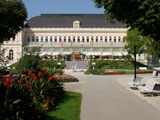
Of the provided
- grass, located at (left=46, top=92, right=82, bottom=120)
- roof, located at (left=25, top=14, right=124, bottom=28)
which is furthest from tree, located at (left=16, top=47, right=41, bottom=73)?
roof, located at (left=25, top=14, right=124, bottom=28)

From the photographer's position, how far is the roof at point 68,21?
65.9 metres

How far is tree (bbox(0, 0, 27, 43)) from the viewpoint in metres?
26.4

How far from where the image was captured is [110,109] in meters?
8.05

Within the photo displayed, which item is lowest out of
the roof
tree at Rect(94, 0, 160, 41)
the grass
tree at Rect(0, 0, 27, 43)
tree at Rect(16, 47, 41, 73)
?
the grass

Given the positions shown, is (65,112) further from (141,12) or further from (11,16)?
(11,16)

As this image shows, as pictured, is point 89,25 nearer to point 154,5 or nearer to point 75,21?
point 75,21

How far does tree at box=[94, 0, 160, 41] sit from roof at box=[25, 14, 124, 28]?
53.2 m

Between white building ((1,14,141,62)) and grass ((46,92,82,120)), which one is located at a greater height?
white building ((1,14,141,62))

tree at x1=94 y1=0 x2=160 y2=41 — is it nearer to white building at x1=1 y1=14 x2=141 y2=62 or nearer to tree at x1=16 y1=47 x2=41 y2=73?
tree at x1=16 y1=47 x2=41 y2=73

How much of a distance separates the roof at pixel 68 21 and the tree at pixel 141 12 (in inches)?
2095

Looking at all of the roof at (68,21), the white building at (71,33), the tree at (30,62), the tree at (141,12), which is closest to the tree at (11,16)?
the tree at (30,62)

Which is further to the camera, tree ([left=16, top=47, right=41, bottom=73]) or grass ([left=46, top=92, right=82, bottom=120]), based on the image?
tree ([left=16, top=47, right=41, bottom=73])

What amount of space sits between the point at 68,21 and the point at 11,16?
4098cm

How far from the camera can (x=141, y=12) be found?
36.1 feet
